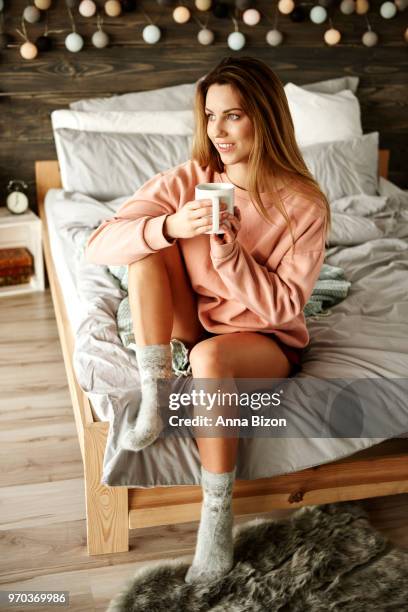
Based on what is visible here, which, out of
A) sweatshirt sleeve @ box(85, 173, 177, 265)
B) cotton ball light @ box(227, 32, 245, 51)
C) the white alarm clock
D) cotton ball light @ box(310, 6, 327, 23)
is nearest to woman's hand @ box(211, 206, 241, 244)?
sweatshirt sleeve @ box(85, 173, 177, 265)

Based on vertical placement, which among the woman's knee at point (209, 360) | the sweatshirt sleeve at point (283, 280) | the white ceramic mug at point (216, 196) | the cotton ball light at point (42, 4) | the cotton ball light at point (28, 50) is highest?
the cotton ball light at point (42, 4)

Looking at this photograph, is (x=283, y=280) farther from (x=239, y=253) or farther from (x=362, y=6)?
(x=362, y=6)

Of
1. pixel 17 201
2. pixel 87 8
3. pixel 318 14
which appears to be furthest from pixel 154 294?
pixel 318 14

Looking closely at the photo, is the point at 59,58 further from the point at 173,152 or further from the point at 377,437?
the point at 377,437

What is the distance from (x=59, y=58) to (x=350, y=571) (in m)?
2.62

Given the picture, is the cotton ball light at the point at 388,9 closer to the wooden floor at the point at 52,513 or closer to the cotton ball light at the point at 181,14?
the cotton ball light at the point at 181,14

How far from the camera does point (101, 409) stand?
64.1 inches

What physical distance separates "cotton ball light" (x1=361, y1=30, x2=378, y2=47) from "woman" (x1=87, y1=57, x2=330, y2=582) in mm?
2265

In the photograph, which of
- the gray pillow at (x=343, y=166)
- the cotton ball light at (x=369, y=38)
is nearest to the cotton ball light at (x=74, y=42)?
the gray pillow at (x=343, y=166)

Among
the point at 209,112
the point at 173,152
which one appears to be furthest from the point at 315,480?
the point at 173,152

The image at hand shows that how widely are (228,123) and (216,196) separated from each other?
0.85 ft

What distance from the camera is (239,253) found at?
1546 mm

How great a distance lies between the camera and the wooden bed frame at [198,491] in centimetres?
→ 162

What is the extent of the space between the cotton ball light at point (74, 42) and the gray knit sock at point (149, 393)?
7.01 feet
